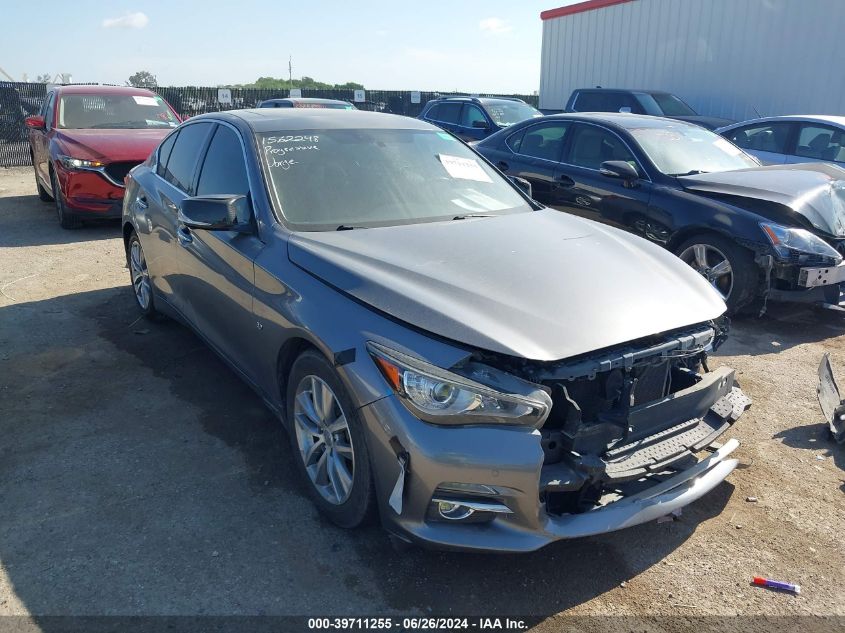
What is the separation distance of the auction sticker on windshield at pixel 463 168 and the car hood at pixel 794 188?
8.34ft

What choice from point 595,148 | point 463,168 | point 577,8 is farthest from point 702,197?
point 577,8

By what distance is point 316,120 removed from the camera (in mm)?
4148

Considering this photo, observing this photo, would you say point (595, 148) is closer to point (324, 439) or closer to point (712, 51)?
point (324, 439)

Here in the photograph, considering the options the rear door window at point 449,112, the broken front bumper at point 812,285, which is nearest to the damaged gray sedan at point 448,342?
the broken front bumper at point 812,285

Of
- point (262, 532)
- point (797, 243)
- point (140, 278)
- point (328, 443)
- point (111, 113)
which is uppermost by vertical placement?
point (111, 113)

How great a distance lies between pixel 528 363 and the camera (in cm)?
251

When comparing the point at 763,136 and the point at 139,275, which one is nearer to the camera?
the point at 139,275

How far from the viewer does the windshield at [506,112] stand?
12.0 metres

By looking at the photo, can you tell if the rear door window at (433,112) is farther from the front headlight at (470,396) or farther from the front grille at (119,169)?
the front headlight at (470,396)

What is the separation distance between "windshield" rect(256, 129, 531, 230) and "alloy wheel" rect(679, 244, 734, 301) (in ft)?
7.48

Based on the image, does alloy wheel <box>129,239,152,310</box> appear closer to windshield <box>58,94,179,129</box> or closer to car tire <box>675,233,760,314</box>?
car tire <box>675,233,760,314</box>

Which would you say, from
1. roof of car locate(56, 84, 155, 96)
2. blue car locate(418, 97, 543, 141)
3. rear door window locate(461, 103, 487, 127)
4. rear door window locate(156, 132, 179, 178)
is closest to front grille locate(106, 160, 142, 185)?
roof of car locate(56, 84, 155, 96)

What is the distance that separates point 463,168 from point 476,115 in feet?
27.4

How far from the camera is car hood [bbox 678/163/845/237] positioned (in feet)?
18.1
